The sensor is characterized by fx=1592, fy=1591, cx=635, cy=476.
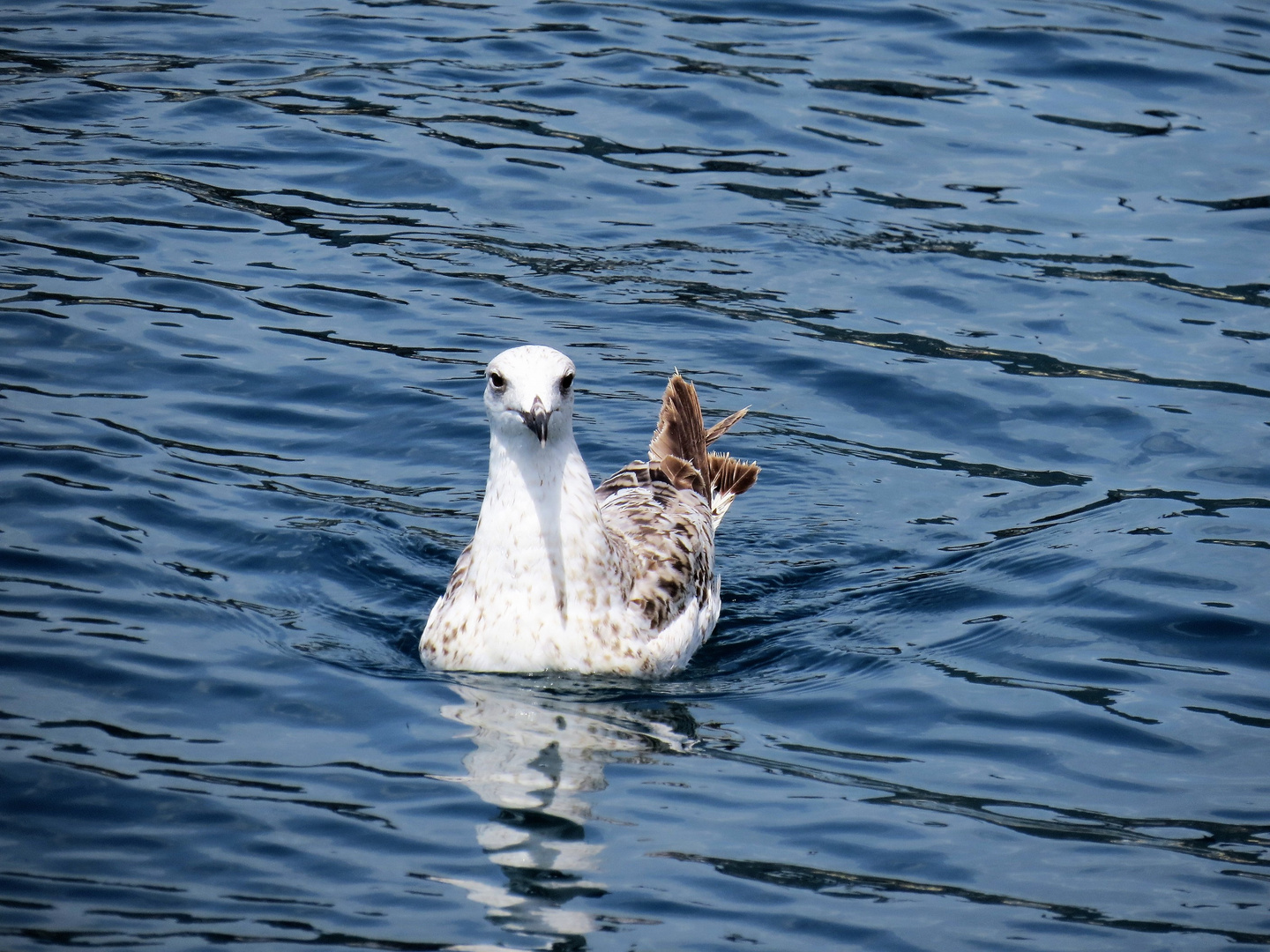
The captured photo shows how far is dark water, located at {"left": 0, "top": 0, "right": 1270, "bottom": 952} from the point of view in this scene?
577 cm

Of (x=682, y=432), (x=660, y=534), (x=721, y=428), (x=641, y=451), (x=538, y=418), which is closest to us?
(x=538, y=418)

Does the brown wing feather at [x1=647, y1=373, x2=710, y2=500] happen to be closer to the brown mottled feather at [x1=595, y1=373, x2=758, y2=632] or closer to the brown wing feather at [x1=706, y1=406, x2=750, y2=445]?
the brown mottled feather at [x1=595, y1=373, x2=758, y2=632]

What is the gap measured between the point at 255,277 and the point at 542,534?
5.04m

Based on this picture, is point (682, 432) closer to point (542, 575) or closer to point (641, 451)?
point (641, 451)

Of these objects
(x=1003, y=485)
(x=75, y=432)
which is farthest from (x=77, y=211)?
(x=1003, y=485)

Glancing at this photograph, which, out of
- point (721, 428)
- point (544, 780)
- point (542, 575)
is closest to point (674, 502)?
point (721, 428)

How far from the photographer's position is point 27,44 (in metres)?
15.0

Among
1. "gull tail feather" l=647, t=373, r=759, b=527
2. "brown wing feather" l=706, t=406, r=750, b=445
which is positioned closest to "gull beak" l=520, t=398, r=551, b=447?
"gull tail feather" l=647, t=373, r=759, b=527

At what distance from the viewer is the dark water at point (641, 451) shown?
5.77 meters

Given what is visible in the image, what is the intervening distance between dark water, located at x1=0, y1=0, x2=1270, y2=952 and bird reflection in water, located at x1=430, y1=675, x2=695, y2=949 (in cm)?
3

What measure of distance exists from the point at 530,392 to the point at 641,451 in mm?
3372

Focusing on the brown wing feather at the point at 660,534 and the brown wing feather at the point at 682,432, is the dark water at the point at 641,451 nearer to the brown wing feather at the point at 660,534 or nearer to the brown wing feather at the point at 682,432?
the brown wing feather at the point at 660,534

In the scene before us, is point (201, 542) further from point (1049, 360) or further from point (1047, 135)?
point (1047, 135)

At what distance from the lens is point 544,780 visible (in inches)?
248
